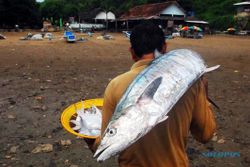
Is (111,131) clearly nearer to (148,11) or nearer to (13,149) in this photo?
(13,149)

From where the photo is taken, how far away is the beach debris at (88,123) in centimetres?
220

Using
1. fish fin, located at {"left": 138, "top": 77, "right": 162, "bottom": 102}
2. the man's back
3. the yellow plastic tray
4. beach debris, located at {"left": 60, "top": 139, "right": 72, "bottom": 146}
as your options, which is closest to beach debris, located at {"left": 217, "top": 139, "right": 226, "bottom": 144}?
beach debris, located at {"left": 60, "top": 139, "right": 72, "bottom": 146}

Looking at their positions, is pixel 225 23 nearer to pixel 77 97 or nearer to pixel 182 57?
pixel 77 97

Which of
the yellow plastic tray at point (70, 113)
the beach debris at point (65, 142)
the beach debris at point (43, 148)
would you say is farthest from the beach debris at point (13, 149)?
the yellow plastic tray at point (70, 113)

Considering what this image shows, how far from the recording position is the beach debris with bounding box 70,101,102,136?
2.20 metres

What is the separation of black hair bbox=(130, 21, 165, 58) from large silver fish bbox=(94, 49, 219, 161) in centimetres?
10

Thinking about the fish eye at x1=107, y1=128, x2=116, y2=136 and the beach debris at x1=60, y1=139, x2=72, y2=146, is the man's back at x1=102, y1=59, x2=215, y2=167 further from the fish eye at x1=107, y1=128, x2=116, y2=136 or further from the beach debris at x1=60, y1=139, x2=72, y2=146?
the beach debris at x1=60, y1=139, x2=72, y2=146

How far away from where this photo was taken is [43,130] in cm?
532

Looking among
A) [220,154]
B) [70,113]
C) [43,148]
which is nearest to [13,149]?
[43,148]

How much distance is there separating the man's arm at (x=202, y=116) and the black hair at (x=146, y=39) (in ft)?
1.13

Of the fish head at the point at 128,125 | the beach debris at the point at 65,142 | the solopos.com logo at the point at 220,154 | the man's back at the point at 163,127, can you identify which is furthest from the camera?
the beach debris at the point at 65,142

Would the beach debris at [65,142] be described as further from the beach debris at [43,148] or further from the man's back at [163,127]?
the man's back at [163,127]

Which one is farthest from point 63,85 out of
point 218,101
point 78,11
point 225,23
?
point 78,11

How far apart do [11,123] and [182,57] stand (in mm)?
4337
